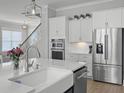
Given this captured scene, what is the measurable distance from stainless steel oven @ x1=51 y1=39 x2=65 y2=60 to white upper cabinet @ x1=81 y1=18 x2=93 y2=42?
88 cm

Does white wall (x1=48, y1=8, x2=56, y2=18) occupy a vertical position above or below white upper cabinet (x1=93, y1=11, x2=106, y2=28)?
above

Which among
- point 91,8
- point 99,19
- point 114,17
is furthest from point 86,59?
point 91,8

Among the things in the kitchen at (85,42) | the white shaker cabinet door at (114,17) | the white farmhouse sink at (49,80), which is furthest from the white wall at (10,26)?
the white farmhouse sink at (49,80)

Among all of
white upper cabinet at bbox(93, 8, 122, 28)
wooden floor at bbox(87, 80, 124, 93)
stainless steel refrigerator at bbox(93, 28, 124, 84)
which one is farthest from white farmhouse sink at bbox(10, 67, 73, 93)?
white upper cabinet at bbox(93, 8, 122, 28)

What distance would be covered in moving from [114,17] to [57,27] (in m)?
2.28

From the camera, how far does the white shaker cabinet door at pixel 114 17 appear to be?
3.97 m

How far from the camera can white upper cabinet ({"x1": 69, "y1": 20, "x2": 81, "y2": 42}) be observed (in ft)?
16.3

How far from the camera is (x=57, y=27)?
17.3ft

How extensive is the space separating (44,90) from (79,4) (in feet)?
15.4

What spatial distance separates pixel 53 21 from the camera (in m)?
5.39

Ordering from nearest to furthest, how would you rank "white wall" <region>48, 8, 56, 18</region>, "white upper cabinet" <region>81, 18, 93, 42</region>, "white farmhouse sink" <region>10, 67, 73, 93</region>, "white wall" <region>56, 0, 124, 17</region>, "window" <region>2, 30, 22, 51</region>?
"white farmhouse sink" <region>10, 67, 73, 93</region>, "white wall" <region>56, 0, 124, 17</region>, "white upper cabinet" <region>81, 18, 93, 42</region>, "white wall" <region>48, 8, 56, 18</region>, "window" <region>2, 30, 22, 51</region>

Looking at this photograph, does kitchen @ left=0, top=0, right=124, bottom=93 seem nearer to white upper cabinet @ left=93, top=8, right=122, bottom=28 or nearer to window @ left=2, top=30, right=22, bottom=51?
white upper cabinet @ left=93, top=8, right=122, bottom=28

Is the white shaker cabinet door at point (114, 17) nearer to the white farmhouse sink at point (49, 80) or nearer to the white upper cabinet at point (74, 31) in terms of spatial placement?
the white upper cabinet at point (74, 31)

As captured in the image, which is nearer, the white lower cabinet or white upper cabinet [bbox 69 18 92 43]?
the white lower cabinet
